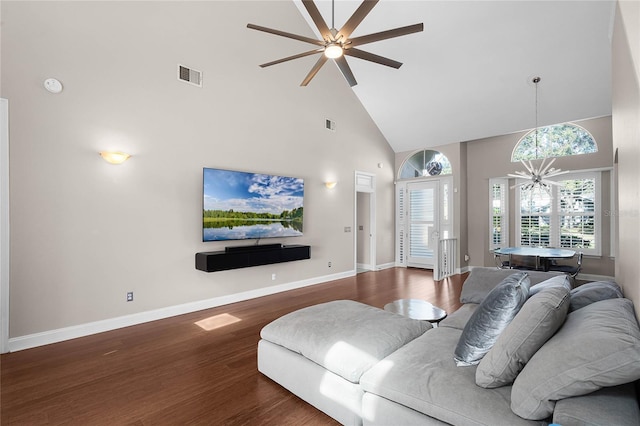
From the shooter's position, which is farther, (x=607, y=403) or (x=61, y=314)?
(x=61, y=314)

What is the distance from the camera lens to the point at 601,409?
1.12 metres

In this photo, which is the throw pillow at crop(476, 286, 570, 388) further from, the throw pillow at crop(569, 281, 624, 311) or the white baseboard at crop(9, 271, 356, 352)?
the white baseboard at crop(9, 271, 356, 352)

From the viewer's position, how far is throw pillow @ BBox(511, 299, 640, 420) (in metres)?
1.10

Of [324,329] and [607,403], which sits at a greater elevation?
[607,403]

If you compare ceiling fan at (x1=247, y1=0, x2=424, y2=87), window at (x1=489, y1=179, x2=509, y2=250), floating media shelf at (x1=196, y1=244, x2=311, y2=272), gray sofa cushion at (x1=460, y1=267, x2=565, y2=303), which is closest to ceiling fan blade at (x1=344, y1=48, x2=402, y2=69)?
ceiling fan at (x1=247, y1=0, x2=424, y2=87)

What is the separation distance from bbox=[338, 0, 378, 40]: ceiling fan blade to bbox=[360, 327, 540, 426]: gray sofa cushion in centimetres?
261

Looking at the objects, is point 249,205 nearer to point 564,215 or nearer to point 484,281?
point 484,281

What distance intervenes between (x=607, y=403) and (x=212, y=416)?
6.94 feet

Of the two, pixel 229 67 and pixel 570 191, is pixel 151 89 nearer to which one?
pixel 229 67

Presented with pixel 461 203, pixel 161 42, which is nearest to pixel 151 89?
pixel 161 42

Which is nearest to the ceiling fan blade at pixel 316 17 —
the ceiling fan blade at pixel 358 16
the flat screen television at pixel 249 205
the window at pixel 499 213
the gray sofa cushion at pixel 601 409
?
the ceiling fan blade at pixel 358 16

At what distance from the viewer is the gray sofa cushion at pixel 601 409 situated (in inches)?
42.5

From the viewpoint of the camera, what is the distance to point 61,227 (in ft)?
10.9

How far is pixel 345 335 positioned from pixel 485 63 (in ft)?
17.6
